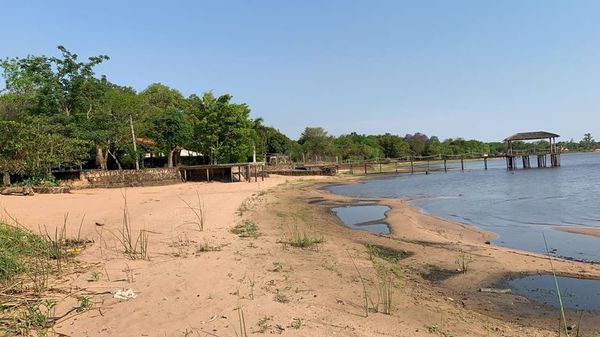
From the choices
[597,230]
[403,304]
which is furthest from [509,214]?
[403,304]

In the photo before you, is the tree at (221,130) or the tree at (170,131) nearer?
the tree at (170,131)

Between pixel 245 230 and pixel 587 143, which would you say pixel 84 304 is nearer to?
pixel 245 230

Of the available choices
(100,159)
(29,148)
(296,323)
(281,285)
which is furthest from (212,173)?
(296,323)

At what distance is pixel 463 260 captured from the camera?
10773 millimetres

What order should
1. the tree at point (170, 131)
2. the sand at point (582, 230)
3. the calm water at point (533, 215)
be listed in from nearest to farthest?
the calm water at point (533, 215)
the sand at point (582, 230)
the tree at point (170, 131)

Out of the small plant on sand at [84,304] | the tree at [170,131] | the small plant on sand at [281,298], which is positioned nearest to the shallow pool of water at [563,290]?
the small plant on sand at [281,298]

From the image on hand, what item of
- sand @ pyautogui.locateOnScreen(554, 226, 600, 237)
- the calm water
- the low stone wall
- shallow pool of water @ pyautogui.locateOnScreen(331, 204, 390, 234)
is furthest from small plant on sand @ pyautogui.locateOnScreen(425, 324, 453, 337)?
the low stone wall

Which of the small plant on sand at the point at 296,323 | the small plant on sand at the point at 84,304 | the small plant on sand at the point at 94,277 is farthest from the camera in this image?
the small plant on sand at the point at 94,277

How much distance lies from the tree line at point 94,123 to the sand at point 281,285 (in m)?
16.6

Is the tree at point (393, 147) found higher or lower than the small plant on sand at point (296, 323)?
higher

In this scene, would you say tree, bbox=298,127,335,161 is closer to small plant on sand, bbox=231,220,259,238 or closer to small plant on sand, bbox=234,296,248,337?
small plant on sand, bbox=231,220,259,238

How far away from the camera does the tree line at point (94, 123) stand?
28500mm

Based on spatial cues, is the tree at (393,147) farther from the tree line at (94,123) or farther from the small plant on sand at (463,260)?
the small plant on sand at (463,260)

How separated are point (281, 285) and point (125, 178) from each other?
32213 mm
